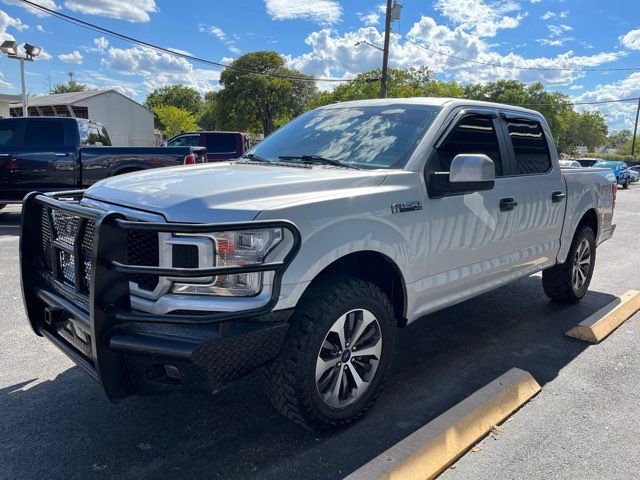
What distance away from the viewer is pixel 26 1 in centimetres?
1574

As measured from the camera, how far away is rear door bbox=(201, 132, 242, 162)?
1549cm

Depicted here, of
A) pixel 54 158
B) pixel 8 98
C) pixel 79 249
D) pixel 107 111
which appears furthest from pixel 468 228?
pixel 107 111

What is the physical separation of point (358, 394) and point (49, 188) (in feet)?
28.6

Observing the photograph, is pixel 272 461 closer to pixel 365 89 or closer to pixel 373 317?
pixel 373 317

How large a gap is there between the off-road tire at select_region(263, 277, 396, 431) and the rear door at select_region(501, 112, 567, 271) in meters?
1.94

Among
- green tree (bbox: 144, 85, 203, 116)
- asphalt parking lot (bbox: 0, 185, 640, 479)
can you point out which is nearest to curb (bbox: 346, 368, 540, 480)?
asphalt parking lot (bbox: 0, 185, 640, 479)

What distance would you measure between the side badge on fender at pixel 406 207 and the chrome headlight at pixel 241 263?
0.90 meters

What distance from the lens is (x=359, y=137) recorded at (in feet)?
12.0

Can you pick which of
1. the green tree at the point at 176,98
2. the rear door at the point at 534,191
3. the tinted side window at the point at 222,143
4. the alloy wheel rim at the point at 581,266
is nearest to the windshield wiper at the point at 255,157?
the rear door at the point at 534,191

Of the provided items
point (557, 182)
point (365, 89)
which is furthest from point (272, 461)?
point (365, 89)

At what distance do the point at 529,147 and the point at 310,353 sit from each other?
119 inches

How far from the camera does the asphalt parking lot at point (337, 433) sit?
2641mm

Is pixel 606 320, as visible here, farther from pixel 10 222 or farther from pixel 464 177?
pixel 10 222

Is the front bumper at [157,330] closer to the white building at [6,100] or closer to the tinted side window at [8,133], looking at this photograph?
the tinted side window at [8,133]
